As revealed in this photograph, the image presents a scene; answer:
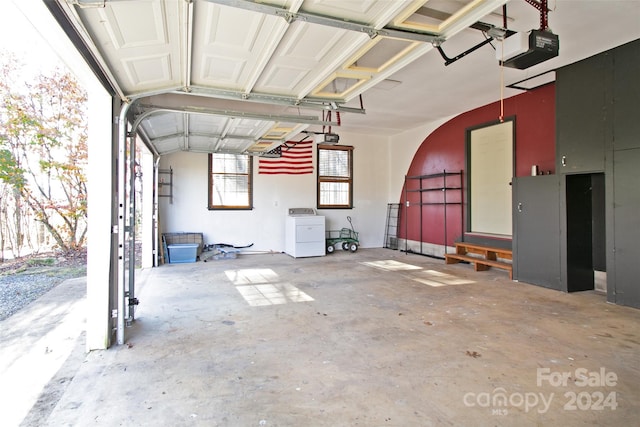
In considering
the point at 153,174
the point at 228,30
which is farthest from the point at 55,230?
the point at 228,30

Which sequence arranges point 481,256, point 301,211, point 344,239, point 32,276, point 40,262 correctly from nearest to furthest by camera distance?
point 32,276, point 40,262, point 481,256, point 301,211, point 344,239

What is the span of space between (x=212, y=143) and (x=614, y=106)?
21.4 ft

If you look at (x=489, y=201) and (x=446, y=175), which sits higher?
(x=446, y=175)

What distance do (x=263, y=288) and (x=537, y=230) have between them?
452 cm

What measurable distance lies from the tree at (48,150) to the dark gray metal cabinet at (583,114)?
9667 mm

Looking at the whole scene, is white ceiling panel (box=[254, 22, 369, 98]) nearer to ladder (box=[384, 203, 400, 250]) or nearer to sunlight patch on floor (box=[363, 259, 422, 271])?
sunlight patch on floor (box=[363, 259, 422, 271])

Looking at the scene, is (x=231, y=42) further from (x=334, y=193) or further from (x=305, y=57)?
(x=334, y=193)

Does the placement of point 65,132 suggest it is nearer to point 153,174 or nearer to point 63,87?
point 63,87

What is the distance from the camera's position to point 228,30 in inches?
95.6

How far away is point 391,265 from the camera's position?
7.62m

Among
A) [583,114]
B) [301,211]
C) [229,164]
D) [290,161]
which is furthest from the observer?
[301,211]

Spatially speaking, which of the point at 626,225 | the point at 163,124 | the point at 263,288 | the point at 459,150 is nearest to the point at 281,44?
the point at 163,124

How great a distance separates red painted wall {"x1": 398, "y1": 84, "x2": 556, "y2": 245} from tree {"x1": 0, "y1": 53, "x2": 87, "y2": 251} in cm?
840

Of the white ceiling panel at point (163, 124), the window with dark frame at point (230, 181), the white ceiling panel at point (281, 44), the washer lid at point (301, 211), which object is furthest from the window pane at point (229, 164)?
the white ceiling panel at point (281, 44)
